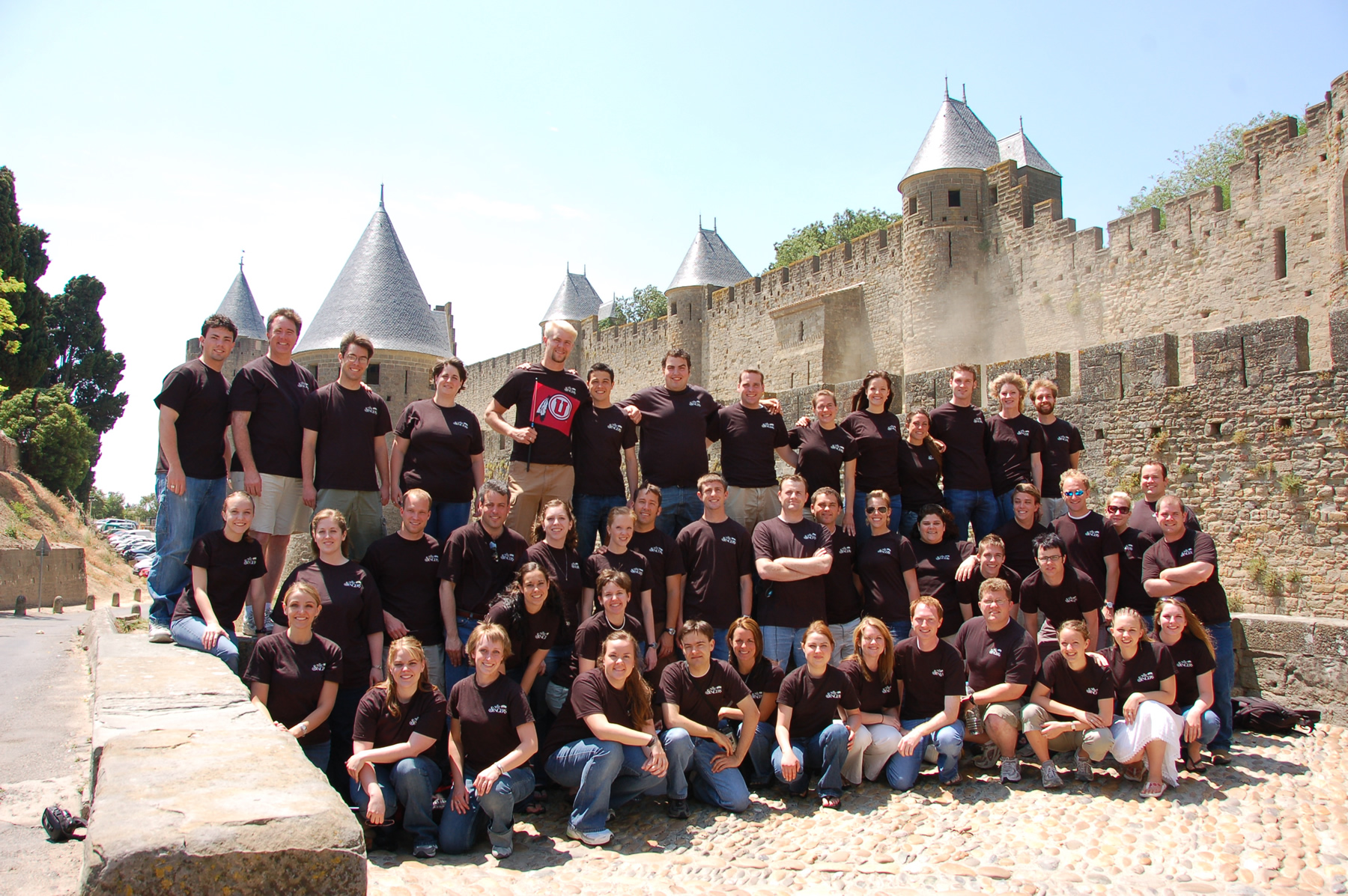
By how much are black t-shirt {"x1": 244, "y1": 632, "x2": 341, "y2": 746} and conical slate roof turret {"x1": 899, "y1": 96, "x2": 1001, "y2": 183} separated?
19696 mm

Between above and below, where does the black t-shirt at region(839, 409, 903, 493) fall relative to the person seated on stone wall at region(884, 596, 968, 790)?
above

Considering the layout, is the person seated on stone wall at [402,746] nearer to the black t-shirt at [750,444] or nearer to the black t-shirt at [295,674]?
the black t-shirt at [295,674]

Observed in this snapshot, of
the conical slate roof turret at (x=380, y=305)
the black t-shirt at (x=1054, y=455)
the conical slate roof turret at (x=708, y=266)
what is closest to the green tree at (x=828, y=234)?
the conical slate roof turret at (x=708, y=266)

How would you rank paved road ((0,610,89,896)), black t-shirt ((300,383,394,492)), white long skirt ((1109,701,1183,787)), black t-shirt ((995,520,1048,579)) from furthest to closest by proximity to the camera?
black t-shirt ((995,520,1048,579)) → black t-shirt ((300,383,394,492)) → white long skirt ((1109,701,1183,787)) → paved road ((0,610,89,896))

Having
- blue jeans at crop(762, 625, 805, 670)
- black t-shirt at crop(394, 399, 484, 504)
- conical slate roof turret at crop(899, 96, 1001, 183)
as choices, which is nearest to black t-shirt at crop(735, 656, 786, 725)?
blue jeans at crop(762, 625, 805, 670)

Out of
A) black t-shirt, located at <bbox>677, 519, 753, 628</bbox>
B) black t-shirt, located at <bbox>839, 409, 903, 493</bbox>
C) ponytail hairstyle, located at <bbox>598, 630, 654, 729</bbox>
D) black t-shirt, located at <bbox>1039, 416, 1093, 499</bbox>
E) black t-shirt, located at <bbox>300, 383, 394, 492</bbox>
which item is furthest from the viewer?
black t-shirt, located at <bbox>1039, 416, 1093, 499</bbox>

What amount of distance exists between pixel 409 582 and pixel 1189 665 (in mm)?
4728

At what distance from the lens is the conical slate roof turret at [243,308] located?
3864 centimetres

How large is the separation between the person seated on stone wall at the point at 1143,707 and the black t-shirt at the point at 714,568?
2270 mm

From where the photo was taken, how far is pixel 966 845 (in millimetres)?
4449

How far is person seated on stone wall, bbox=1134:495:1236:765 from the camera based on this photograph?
5.71m

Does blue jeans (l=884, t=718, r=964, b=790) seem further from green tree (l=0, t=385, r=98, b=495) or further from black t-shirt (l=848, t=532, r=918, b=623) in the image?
green tree (l=0, t=385, r=98, b=495)

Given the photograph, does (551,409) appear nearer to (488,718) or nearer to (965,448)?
(488,718)

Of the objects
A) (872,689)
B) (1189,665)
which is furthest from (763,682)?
(1189,665)
